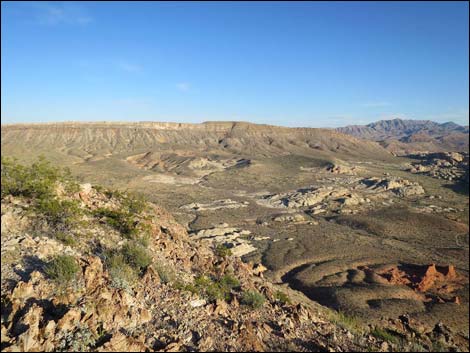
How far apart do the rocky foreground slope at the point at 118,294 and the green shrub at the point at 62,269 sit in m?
0.02

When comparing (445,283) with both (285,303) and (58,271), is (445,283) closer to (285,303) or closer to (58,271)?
(285,303)

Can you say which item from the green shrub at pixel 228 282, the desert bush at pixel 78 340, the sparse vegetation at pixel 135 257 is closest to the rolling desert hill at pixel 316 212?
the green shrub at pixel 228 282

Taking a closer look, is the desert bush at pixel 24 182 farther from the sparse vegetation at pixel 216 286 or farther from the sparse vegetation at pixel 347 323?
the sparse vegetation at pixel 347 323

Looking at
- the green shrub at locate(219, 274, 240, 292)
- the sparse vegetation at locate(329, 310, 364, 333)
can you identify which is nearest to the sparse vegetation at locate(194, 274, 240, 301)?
the green shrub at locate(219, 274, 240, 292)

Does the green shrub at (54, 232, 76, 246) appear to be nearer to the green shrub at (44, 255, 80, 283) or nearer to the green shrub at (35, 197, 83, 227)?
the green shrub at (35, 197, 83, 227)

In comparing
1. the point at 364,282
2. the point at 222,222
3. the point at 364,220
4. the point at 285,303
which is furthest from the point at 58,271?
the point at 364,220

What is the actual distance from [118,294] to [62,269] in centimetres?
154

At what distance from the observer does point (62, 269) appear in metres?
8.44

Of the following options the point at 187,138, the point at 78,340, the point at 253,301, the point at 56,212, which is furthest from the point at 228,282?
the point at 187,138

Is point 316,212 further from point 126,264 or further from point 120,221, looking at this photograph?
point 126,264

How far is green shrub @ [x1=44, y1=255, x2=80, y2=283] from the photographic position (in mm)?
8305

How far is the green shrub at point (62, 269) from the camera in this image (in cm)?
830

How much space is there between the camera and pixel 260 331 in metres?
8.68

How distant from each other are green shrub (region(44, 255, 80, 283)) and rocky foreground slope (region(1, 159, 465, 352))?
0.08 feet
